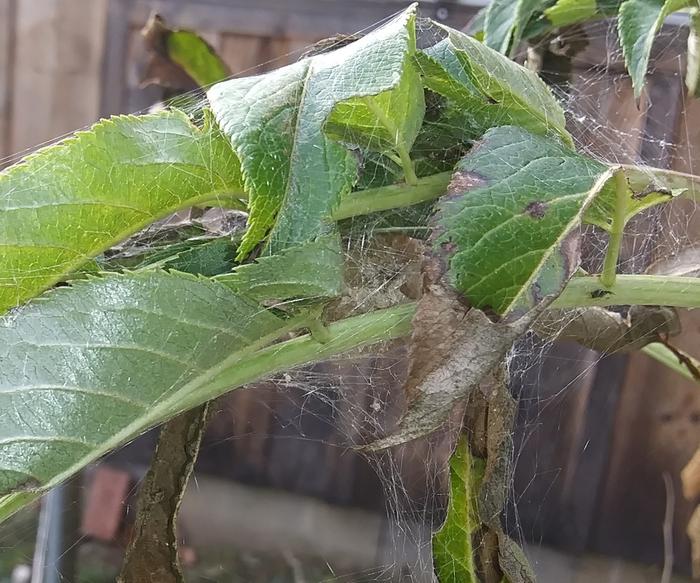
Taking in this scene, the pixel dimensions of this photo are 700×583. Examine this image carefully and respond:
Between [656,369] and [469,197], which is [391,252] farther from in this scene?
[656,369]

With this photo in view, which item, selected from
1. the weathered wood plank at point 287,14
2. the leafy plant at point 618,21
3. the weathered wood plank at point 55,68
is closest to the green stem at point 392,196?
the leafy plant at point 618,21

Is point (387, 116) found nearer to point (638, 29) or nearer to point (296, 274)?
point (296, 274)

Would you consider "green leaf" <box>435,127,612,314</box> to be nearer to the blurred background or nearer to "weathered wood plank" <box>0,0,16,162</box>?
the blurred background

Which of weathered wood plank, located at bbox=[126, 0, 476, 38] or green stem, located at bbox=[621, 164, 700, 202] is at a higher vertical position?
weathered wood plank, located at bbox=[126, 0, 476, 38]

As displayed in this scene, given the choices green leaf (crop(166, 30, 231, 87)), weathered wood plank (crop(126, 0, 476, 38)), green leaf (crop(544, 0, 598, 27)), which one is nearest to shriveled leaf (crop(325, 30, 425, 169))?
green leaf (crop(544, 0, 598, 27))

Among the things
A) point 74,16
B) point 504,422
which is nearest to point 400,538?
point 504,422

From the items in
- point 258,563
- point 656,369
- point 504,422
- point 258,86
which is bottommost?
point 258,563

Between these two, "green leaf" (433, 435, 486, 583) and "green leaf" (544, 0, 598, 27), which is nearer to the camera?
"green leaf" (433, 435, 486, 583)

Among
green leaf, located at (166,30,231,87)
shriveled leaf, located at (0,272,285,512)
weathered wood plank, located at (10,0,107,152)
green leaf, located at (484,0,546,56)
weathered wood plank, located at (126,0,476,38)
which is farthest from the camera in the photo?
weathered wood plank, located at (10,0,107,152)
